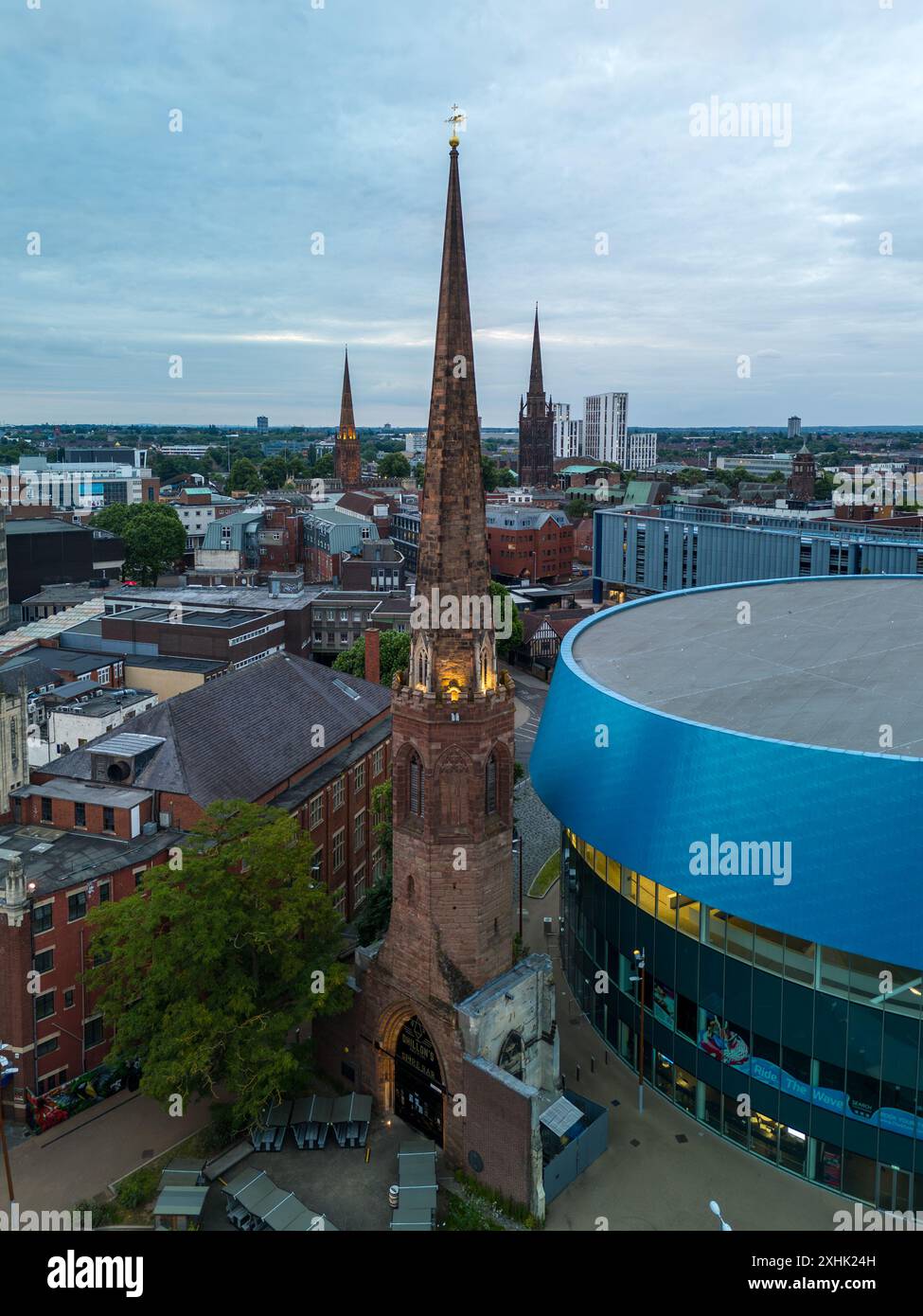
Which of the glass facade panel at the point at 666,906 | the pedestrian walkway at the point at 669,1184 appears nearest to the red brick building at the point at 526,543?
the glass facade panel at the point at 666,906

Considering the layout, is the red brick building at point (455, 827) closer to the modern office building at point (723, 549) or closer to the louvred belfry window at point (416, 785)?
the louvred belfry window at point (416, 785)

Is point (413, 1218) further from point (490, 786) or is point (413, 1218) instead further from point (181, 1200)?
point (490, 786)

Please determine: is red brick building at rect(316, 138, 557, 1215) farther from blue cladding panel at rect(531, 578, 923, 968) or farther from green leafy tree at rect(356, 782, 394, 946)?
green leafy tree at rect(356, 782, 394, 946)

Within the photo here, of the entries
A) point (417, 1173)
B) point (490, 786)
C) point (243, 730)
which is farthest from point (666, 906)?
point (243, 730)

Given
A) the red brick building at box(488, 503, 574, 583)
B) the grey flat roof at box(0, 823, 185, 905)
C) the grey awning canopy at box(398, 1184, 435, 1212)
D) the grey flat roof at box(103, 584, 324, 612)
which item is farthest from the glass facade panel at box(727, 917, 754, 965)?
the red brick building at box(488, 503, 574, 583)

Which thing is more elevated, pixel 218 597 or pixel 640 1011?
pixel 218 597
